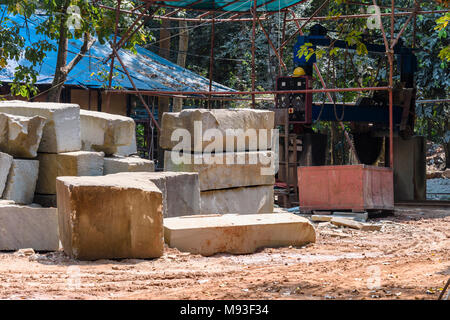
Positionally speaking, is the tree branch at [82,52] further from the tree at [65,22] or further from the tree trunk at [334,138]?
the tree trunk at [334,138]

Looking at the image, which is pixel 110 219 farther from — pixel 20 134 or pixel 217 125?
pixel 217 125

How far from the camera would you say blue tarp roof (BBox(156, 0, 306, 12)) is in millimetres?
15484

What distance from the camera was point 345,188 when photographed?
12.2 meters

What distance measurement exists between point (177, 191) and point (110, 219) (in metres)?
2.10

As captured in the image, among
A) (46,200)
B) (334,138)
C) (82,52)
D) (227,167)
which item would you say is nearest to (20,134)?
(46,200)

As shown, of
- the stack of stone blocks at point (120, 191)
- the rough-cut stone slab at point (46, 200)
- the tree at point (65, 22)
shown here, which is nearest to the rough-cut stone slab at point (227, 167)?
the stack of stone blocks at point (120, 191)

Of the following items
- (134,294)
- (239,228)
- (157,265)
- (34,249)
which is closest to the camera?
(134,294)

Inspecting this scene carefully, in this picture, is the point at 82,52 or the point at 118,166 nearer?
the point at 118,166

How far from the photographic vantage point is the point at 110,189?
7.21 m

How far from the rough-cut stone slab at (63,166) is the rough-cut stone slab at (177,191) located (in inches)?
32.0

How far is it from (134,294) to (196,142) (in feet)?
16.7

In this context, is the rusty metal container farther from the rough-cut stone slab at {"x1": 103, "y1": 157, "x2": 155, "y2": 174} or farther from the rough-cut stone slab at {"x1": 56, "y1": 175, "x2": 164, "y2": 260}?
the rough-cut stone slab at {"x1": 56, "y1": 175, "x2": 164, "y2": 260}
